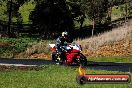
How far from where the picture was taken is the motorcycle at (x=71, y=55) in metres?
27.0

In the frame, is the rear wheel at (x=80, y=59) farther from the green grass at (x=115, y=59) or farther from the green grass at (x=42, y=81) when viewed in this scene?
the green grass at (x=42, y=81)

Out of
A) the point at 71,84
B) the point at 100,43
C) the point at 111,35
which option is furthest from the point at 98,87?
the point at 111,35

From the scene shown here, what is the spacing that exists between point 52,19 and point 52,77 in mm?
53493

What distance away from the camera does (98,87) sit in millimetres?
15586

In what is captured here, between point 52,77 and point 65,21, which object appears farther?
point 65,21

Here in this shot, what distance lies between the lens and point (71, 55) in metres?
27.2

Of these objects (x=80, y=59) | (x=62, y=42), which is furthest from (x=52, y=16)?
(x=80, y=59)

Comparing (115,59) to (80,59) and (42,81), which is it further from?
(42,81)

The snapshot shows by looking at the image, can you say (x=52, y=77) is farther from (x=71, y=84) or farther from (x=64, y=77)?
(x=71, y=84)

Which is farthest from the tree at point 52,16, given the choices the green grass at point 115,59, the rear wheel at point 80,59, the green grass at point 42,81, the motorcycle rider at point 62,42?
the green grass at point 42,81

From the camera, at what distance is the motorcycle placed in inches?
1063

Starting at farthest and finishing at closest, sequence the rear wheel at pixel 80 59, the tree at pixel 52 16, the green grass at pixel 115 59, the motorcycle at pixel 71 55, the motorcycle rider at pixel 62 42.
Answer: the tree at pixel 52 16 < the green grass at pixel 115 59 < the motorcycle rider at pixel 62 42 < the motorcycle at pixel 71 55 < the rear wheel at pixel 80 59

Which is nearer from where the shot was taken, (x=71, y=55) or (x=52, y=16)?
(x=71, y=55)

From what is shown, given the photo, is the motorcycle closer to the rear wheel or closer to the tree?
the rear wheel
